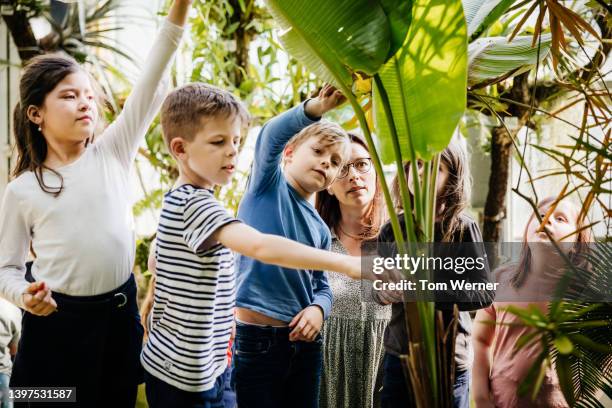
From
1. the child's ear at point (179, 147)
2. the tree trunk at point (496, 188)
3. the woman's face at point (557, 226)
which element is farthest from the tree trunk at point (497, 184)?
the child's ear at point (179, 147)

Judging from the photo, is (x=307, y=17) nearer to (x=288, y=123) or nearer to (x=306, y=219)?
(x=288, y=123)

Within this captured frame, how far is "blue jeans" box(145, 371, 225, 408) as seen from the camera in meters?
1.12

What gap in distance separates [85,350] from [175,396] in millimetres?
248

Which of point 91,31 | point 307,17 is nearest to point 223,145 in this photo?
point 307,17

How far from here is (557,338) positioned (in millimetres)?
728

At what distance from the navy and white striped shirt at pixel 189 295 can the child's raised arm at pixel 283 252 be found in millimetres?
47

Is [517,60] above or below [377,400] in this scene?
above

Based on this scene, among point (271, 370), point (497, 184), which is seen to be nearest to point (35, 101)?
point (271, 370)

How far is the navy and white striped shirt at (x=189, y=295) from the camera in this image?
111cm

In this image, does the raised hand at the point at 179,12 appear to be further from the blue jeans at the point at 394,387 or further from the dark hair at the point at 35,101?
the blue jeans at the point at 394,387

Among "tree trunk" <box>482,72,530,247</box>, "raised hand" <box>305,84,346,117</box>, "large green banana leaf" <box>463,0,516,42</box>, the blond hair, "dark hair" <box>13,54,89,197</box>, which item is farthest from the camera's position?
"tree trunk" <box>482,72,530,247</box>

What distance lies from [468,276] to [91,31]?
1707 mm

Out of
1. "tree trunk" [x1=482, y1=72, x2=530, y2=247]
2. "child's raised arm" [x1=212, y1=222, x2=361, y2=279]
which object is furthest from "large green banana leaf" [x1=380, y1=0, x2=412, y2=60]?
"tree trunk" [x1=482, y1=72, x2=530, y2=247]

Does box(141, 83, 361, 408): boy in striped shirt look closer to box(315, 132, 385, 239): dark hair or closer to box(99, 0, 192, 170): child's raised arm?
box(99, 0, 192, 170): child's raised arm
